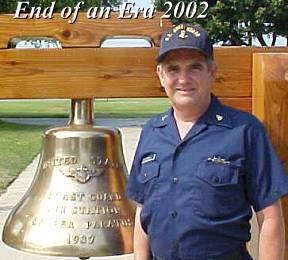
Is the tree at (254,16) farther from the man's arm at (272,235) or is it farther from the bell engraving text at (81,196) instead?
the man's arm at (272,235)

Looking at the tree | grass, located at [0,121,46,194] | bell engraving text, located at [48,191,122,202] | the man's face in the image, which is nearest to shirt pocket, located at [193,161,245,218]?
the man's face

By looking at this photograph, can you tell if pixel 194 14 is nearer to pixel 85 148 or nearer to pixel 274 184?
pixel 85 148

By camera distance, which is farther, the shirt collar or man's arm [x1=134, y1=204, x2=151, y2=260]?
man's arm [x1=134, y1=204, x2=151, y2=260]

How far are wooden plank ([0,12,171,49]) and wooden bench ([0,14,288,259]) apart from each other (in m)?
0.01

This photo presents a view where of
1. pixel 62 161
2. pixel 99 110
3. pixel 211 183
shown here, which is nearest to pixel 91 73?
pixel 62 161

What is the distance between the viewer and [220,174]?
245 centimetres

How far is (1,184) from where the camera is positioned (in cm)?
1180

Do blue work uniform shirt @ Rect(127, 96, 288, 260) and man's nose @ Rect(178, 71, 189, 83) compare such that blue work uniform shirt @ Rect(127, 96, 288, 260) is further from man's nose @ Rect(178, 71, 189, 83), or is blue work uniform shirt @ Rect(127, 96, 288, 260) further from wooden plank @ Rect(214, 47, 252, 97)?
wooden plank @ Rect(214, 47, 252, 97)

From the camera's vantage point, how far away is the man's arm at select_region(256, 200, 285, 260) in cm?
246

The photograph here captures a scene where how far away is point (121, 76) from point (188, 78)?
530 mm

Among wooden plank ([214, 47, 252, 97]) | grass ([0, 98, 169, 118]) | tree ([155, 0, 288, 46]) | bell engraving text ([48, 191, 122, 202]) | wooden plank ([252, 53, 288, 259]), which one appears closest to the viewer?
wooden plank ([252, 53, 288, 259])

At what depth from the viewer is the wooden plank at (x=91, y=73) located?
2.98 meters

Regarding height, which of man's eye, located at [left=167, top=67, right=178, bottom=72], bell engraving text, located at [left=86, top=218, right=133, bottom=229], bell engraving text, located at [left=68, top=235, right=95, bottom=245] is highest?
man's eye, located at [left=167, top=67, right=178, bottom=72]

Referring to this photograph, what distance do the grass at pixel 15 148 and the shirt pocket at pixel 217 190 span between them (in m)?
8.92
